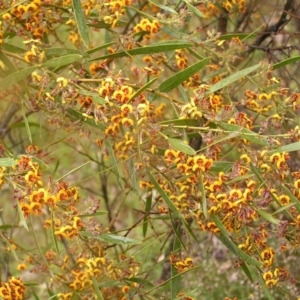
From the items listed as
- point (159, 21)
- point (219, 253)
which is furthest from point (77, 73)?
point (219, 253)

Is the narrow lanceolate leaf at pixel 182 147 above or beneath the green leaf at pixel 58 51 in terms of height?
beneath

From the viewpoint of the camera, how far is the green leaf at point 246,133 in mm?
1515

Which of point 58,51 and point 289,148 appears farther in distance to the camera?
point 58,51

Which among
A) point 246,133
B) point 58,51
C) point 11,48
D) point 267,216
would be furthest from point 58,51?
point 267,216

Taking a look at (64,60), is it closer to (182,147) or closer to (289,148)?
(182,147)

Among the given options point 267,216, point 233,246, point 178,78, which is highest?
point 178,78

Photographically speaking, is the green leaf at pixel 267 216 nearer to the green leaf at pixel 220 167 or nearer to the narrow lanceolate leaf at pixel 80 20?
the green leaf at pixel 220 167

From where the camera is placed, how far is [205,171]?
1.53 metres

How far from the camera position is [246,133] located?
1509mm

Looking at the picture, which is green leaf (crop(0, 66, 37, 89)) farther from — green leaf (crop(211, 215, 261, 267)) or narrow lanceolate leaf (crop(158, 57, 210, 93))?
green leaf (crop(211, 215, 261, 267))

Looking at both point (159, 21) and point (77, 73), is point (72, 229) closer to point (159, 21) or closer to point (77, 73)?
point (77, 73)

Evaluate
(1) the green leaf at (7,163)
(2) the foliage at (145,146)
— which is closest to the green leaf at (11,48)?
(2) the foliage at (145,146)

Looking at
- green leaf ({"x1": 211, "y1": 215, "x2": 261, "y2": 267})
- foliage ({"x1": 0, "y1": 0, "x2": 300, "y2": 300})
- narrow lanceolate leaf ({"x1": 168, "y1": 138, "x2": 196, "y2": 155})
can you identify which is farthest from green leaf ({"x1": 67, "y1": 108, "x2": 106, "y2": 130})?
green leaf ({"x1": 211, "y1": 215, "x2": 261, "y2": 267})

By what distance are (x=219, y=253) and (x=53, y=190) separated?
7.33 ft
